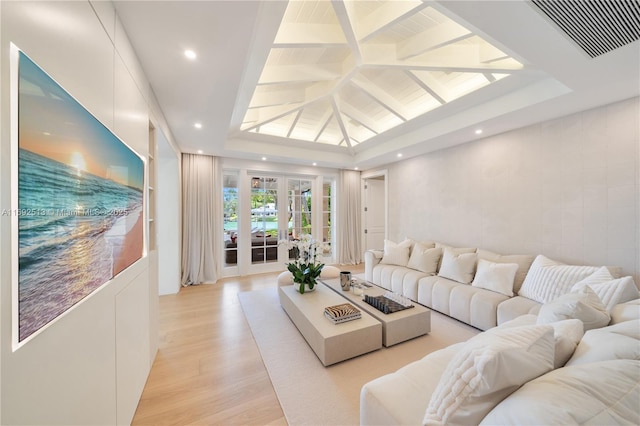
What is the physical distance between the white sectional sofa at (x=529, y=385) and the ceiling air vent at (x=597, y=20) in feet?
5.45

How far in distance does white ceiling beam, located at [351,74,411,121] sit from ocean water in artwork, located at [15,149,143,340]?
270 centimetres

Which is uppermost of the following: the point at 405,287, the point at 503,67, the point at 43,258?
the point at 503,67

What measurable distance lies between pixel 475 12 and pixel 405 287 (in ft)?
10.2

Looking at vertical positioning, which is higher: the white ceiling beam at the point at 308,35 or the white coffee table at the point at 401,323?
the white ceiling beam at the point at 308,35

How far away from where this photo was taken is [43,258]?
69cm

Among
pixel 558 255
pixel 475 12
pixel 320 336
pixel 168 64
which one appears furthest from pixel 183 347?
pixel 558 255

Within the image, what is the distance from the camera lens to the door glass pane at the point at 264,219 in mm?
5004

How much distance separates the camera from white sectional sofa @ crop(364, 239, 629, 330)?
2.32 meters

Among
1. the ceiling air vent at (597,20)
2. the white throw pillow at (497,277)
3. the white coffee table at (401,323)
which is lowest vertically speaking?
the white coffee table at (401,323)

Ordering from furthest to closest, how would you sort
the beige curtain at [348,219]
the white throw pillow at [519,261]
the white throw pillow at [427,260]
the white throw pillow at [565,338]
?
the beige curtain at [348,219]
the white throw pillow at [427,260]
the white throw pillow at [519,261]
the white throw pillow at [565,338]

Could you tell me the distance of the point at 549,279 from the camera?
2.30 m

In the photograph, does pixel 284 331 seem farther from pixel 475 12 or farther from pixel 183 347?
pixel 475 12

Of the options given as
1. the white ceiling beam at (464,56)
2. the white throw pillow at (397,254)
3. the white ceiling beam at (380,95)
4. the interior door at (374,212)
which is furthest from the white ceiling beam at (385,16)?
the interior door at (374,212)

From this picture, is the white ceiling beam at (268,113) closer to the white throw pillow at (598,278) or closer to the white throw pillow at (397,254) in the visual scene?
the white throw pillow at (397,254)
